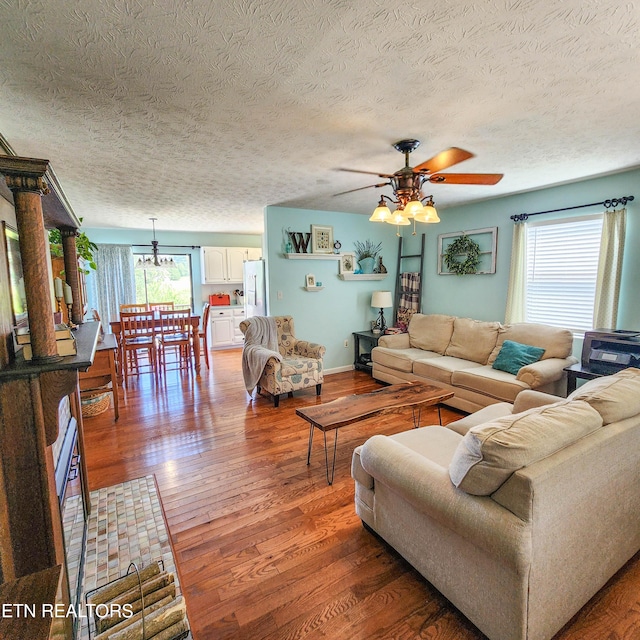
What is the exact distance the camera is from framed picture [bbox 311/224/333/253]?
4.96 meters

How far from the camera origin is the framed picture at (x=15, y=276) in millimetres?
1271

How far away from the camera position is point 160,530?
1982 millimetres

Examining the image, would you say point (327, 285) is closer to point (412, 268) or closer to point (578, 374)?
point (412, 268)

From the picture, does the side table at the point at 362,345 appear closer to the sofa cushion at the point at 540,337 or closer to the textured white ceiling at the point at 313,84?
the sofa cushion at the point at 540,337

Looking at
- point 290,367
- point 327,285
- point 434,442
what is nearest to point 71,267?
point 290,367

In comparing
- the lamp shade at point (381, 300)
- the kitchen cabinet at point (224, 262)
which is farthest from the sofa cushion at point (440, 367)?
the kitchen cabinet at point (224, 262)

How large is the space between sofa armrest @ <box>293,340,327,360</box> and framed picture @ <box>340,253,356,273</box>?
4.51ft

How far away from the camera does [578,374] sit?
310cm

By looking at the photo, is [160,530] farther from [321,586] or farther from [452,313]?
[452,313]

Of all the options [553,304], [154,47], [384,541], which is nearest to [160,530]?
[384,541]

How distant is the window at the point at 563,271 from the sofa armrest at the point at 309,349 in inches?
99.1

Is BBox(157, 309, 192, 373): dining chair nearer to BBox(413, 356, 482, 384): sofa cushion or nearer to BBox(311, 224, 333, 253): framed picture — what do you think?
BBox(311, 224, 333, 253): framed picture

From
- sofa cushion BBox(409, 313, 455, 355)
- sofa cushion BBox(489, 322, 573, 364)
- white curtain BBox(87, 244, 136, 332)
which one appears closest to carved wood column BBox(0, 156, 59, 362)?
sofa cushion BBox(489, 322, 573, 364)

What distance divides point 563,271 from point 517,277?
0.46m
